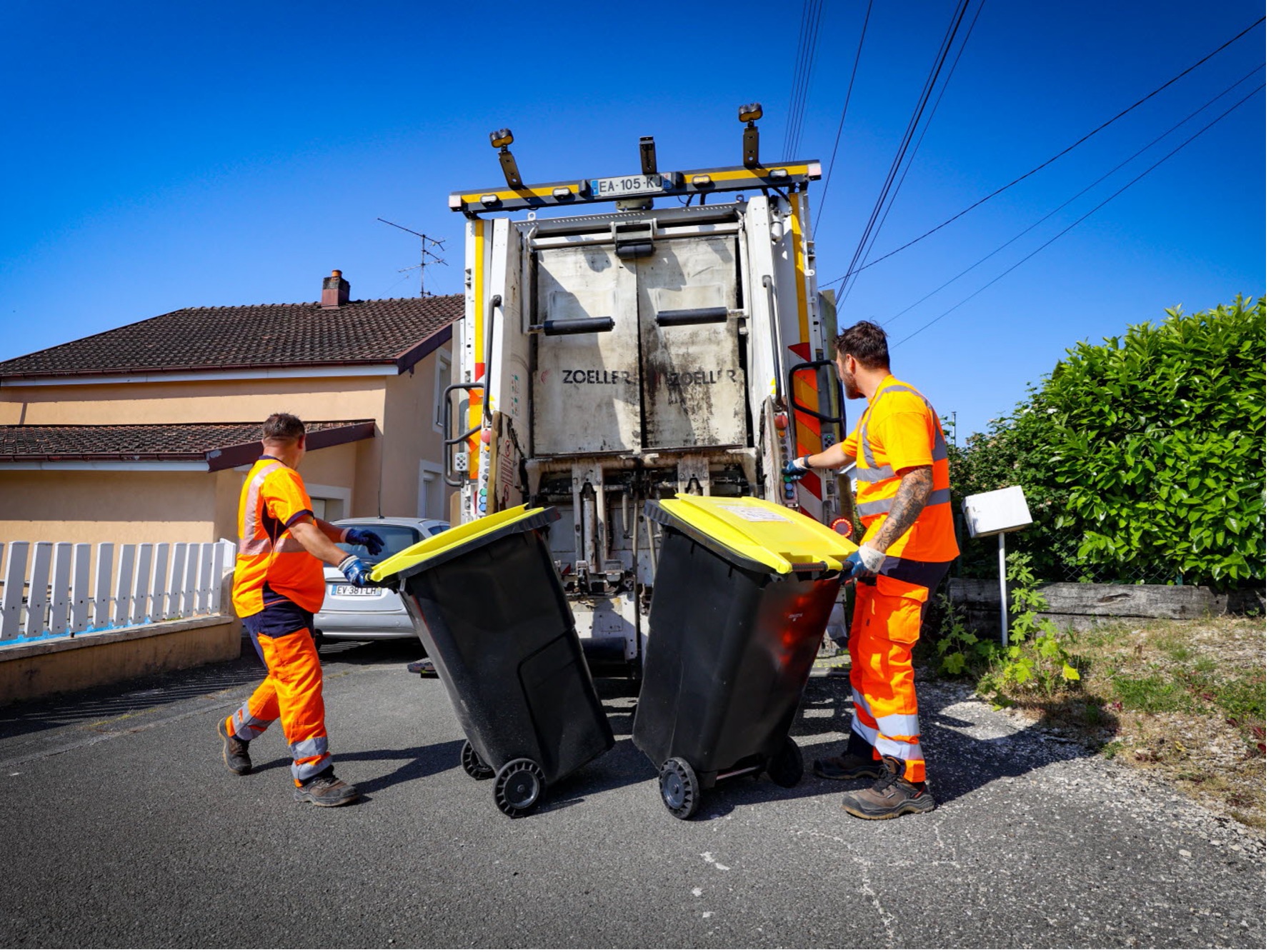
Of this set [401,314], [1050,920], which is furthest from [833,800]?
[401,314]

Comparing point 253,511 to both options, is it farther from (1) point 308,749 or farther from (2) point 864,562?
(2) point 864,562

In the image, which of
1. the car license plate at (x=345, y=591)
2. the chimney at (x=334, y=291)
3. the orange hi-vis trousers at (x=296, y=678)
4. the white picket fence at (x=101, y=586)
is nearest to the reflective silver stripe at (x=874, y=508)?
the orange hi-vis trousers at (x=296, y=678)

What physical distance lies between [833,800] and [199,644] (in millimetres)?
5635

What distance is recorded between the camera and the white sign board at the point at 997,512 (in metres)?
4.73

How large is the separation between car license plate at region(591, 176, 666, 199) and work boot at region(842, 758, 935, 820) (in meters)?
3.88

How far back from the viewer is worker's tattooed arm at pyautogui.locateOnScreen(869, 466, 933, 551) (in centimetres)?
286

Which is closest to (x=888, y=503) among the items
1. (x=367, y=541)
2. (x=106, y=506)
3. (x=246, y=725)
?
(x=367, y=541)

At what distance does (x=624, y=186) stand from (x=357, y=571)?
133 inches

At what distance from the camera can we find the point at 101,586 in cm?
563

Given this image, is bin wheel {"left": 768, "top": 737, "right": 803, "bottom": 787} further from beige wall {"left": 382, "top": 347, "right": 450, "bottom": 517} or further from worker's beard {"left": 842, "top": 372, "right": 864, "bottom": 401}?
beige wall {"left": 382, "top": 347, "right": 450, "bottom": 517}

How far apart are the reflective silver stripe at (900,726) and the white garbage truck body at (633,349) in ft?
6.02

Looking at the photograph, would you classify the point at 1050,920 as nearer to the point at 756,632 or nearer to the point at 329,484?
the point at 756,632

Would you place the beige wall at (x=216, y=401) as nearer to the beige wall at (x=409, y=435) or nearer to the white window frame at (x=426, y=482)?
the beige wall at (x=409, y=435)

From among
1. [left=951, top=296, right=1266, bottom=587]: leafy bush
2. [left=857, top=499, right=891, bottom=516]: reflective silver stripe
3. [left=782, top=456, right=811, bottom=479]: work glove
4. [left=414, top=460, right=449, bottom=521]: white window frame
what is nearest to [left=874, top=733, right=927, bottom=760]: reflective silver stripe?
[left=857, top=499, right=891, bottom=516]: reflective silver stripe
